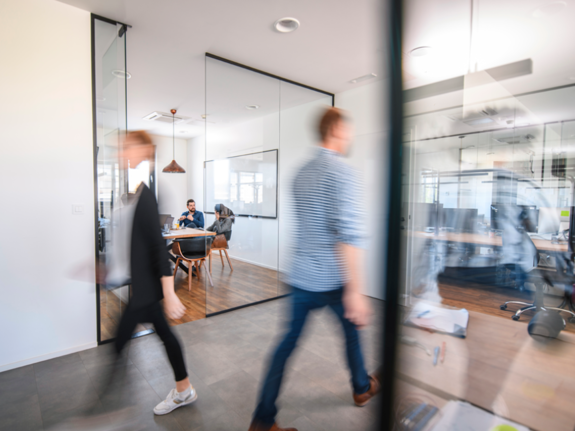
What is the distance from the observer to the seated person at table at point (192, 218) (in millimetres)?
3822

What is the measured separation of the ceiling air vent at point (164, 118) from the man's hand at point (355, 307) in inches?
185

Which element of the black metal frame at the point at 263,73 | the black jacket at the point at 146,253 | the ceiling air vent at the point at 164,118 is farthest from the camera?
the ceiling air vent at the point at 164,118

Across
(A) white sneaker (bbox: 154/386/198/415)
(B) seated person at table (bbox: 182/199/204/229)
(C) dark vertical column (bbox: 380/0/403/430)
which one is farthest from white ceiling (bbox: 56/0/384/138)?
(A) white sneaker (bbox: 154/386/198/415)

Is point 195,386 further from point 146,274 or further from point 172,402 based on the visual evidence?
point 146,274

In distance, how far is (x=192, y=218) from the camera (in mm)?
3906

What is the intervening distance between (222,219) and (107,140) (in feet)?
4.65

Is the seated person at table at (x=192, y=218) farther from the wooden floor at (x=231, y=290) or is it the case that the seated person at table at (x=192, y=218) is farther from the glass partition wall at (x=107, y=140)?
the glass partition wall at (x=107, y=140)

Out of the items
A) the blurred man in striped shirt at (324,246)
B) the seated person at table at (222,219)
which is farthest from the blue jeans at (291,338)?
the seated person at table at (222,219)

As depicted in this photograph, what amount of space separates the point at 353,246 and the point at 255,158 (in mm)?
2738

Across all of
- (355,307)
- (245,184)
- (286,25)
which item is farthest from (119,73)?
(355,307)

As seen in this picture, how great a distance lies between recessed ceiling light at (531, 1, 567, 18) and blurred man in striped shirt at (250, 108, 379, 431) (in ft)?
2.75

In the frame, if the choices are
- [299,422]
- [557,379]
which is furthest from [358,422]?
[557,379]

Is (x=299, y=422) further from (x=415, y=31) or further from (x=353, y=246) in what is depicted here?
(x=415, y=31)

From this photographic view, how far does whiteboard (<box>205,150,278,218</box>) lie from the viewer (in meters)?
3.58
